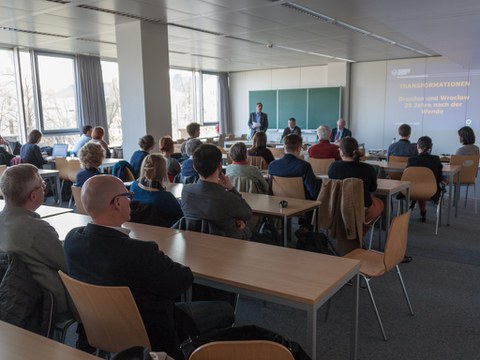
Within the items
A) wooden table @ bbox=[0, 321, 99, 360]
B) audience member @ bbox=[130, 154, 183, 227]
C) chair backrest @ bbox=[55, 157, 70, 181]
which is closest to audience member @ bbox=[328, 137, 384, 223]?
audience member @ bbox=[130, 154, 183, 227]

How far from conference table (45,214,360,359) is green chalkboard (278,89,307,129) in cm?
1050

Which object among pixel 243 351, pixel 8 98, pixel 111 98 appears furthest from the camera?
pixel 111 98

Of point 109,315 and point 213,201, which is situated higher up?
point 213,201

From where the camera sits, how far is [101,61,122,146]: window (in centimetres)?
1080

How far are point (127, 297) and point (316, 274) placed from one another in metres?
0.88

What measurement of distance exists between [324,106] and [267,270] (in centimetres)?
1075

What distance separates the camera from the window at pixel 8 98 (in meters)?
8.86

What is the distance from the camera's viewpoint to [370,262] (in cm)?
296

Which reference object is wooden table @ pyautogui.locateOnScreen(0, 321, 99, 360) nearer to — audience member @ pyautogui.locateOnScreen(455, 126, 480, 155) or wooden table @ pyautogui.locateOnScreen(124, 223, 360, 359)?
wooden table @ pyautogui.locateOnScreen(124, 223, 360, 359)

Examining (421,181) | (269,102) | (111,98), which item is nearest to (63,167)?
(111,98)

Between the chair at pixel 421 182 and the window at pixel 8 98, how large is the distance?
8105 mm

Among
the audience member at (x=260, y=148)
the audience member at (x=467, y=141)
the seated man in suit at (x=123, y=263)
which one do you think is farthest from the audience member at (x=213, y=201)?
the audience member at (x=467, y=141)

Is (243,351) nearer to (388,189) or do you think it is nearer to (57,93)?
(388,189)

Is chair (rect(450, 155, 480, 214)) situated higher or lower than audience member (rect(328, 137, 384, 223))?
lower
